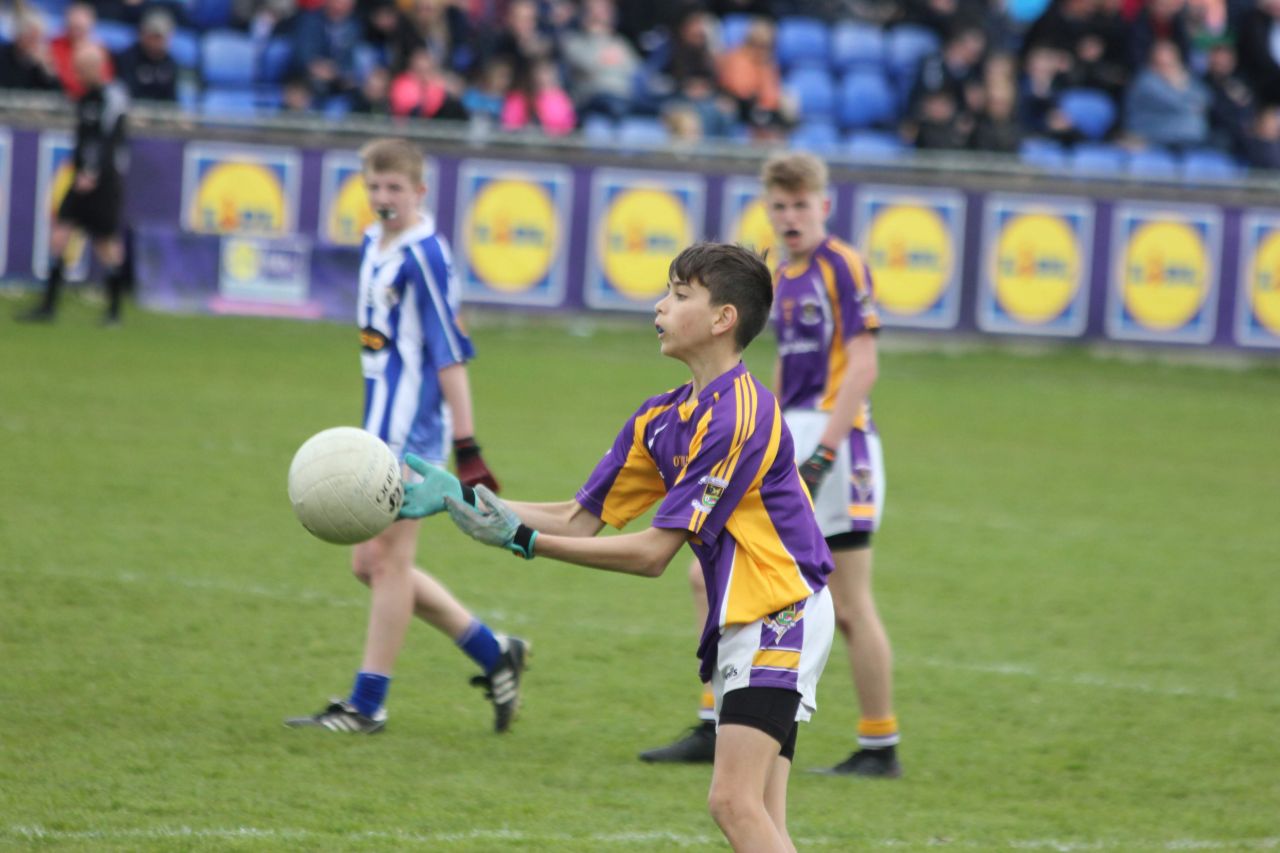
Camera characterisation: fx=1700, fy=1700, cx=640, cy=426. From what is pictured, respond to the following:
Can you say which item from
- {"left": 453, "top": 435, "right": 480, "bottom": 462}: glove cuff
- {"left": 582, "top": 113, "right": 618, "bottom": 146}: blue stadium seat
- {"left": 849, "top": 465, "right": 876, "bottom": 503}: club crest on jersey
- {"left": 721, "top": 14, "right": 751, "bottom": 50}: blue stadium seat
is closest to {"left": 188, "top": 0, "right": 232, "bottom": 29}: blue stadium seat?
{"left": 582, "top": 113, "right": 618, "bottom": 146}: blue stadium seat

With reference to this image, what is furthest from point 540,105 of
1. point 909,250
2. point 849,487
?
point 849,487

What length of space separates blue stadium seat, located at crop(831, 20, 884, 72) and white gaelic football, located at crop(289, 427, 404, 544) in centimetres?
1897

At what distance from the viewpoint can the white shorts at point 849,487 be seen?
6492mm

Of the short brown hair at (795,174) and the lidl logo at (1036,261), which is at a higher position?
the lidl logo at (1036,261)

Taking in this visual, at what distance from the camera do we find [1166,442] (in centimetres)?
1432

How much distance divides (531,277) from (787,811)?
475 inches

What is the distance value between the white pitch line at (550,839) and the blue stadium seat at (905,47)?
17891mm

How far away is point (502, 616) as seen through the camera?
8430 millimetres

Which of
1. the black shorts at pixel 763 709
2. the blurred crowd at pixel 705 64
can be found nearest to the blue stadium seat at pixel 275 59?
the blurred crowd at pixel 705 64

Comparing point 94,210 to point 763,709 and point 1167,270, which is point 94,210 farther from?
point 763,709

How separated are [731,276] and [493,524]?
2.89ft

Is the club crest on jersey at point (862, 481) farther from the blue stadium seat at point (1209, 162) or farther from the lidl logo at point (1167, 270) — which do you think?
the blue stadium seat at point (1209, 162)

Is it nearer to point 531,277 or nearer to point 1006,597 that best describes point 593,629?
point 1006,597

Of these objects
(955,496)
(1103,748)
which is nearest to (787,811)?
(1103,748)
